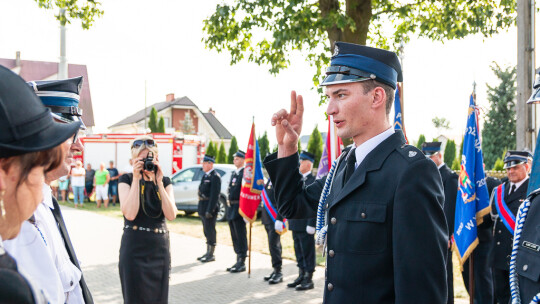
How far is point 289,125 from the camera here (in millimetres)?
2877

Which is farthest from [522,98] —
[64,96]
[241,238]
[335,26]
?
[64,96]

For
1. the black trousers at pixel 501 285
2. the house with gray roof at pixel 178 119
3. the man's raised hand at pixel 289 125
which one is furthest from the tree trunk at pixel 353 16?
the house with gray roof at pixel 178 119

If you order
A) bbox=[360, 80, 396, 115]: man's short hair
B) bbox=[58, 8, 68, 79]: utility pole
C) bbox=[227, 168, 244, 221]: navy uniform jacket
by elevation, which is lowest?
bbox=[227, 168, 244, 221]: navy uniform jacket

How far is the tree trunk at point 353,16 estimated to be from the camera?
10.1m

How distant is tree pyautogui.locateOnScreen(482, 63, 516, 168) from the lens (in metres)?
38.8

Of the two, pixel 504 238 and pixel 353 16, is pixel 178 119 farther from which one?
pixel 504 238

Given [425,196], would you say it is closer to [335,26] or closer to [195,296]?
[195,296]

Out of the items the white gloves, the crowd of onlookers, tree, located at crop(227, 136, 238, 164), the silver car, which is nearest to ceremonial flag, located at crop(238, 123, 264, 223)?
the white gloves

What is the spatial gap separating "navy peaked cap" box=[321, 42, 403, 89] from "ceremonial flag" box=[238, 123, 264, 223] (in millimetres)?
7418

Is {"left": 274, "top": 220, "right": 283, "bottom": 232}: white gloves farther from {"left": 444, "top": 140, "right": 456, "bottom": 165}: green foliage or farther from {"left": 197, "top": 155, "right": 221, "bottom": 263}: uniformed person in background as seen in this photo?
{"left": 444, "top": 140, "right": 456, "bottom": 165}: green foliage

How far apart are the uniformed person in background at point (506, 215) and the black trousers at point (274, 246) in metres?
3.53

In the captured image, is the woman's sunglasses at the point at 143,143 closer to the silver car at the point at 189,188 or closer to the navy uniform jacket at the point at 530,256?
the navy uniform jacket at the point at 530,256

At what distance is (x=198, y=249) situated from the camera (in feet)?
40.5

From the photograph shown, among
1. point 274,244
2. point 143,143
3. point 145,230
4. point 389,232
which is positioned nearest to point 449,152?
point 274,244
